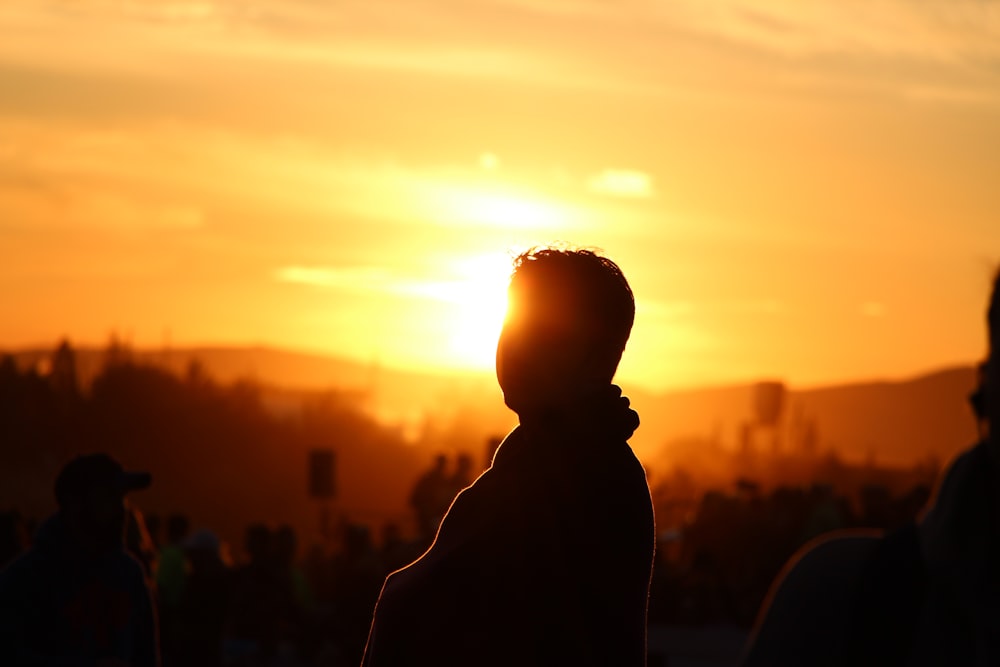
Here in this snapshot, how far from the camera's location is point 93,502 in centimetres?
829

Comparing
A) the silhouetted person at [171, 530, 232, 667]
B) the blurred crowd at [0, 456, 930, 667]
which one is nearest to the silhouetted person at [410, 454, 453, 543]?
the blurred crowd at [0, 456, 930, 667]

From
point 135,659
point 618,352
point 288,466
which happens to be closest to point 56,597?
point 135,659

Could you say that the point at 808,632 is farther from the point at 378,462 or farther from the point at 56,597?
the point at 378,462

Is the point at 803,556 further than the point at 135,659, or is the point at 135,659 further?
the point at 135,659

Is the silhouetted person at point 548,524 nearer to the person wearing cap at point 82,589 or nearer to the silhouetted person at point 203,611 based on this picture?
the person wearing cap at point 82,589

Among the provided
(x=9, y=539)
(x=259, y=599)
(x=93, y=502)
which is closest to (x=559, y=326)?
(x=93, y=502)

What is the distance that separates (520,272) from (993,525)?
1.64m

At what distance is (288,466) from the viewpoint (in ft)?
303

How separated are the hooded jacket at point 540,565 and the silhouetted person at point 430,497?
1424 centimetres

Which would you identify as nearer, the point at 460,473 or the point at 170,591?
the point at 170,591

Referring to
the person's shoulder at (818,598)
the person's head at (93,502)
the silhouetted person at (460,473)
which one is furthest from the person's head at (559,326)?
the silhouetted person at (460,473)

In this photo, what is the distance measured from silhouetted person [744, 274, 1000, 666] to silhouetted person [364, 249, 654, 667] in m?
1.20

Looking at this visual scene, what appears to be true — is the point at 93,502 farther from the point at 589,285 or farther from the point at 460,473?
the point at 460,473

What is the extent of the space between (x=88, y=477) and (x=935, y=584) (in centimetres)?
596
